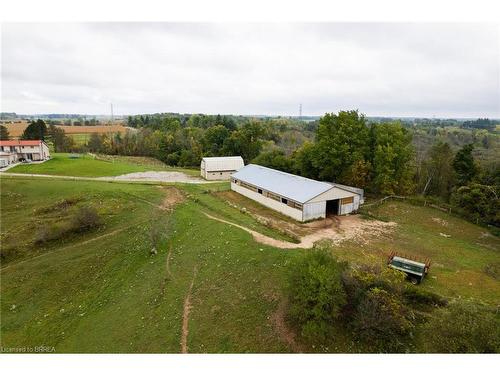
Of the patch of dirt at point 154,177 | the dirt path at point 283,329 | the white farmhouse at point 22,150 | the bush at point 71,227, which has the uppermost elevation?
the white farmhouse at point 22,150

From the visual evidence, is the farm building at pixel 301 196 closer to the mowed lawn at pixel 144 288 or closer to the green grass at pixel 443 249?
the green grass at pixel 443 249

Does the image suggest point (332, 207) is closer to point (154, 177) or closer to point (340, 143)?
point (340, 143)

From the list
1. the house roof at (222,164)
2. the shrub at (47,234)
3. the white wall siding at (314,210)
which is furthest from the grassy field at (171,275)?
the house roof at (222,164)

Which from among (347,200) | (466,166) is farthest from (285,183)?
(466,166)

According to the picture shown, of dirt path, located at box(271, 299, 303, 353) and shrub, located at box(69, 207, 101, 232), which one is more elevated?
shrub, located at box(69, 207, 101, 232)

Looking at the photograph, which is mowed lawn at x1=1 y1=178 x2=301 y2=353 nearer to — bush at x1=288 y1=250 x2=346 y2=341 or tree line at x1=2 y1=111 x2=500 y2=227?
bush at x1=288 y1=250 x2=346 y2=341

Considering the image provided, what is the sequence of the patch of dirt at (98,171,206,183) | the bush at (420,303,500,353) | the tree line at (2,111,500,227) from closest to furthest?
the bush at (420,303,500,353), the tree line at (2,111,500,227), the patch of dirt at (98,171,206,183)

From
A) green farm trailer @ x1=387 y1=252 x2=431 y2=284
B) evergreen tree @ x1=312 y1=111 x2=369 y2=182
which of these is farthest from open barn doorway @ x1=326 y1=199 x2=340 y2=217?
green farm trailer @ x1=387 y1=252 x2=431 y2=284
